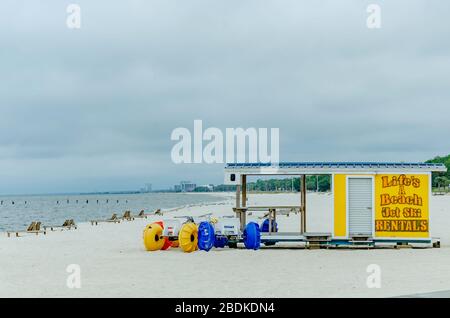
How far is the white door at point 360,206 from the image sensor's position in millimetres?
20453

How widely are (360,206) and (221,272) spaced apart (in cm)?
751

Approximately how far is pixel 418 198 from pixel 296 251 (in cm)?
463

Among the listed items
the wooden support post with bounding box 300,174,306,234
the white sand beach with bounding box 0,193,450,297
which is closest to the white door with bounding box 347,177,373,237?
the white sand beach with bounding box 0,193,450,297

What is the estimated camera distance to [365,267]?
15516 millimetres

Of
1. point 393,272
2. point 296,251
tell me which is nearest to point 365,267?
point 393,272

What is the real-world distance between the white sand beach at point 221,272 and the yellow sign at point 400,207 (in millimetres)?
874

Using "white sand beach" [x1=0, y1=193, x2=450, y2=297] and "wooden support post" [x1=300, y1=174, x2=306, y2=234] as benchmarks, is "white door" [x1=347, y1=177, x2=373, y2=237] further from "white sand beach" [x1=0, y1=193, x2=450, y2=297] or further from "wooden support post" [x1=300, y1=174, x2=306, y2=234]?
"wooden support post" [x1=300, y1=174, x2=306, y2=234]

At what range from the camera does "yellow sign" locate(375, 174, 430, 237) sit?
2039 cm

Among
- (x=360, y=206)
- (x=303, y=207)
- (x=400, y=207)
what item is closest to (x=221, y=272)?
(x=303, y=207)

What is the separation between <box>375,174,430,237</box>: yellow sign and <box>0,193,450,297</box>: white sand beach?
874mm

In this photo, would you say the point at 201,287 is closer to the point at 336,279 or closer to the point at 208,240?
the point at 336,279

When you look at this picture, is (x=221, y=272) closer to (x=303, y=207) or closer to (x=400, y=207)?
(x=303, y=207)

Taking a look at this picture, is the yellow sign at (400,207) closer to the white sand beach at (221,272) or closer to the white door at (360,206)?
the white door at (360,206)

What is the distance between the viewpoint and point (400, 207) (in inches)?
803
